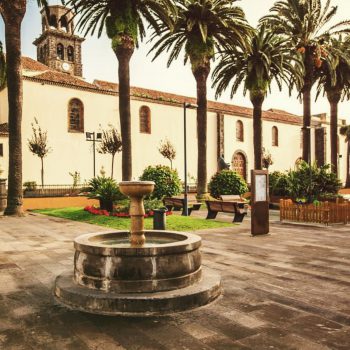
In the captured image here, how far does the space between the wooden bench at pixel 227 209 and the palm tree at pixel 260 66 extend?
32.7 ft

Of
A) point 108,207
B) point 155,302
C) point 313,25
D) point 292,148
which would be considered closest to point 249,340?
point 155,302

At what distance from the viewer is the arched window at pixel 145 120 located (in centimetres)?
3294

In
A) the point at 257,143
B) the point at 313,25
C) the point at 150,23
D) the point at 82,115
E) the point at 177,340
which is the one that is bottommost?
the point at 177,340

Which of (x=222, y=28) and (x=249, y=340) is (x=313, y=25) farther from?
(x=249, y=340)

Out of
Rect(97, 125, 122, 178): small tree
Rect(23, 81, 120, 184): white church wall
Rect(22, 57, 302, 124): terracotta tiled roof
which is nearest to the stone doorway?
Rect(22, 57, 302, 124): terracotta tiled roof

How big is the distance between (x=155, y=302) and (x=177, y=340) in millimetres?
898

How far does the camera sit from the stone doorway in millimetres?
39534

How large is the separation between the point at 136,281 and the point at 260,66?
20922 mm

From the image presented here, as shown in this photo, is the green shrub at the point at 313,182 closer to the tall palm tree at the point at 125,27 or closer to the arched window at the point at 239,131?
the tall palm tree at the point at 125,27

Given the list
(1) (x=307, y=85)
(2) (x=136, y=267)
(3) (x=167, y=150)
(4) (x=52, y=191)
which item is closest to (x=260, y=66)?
(1) (x=307, y=85)

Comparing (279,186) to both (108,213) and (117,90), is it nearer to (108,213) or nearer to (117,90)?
(108,213)

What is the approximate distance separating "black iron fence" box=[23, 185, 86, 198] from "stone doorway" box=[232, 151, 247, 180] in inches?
724

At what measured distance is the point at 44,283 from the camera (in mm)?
A: 6102

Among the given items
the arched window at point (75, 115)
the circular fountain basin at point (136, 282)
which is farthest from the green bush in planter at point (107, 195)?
the arched window at point (75, 115)
